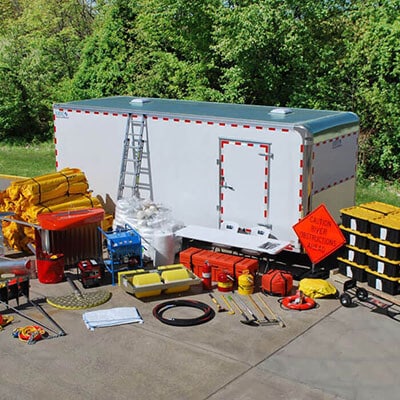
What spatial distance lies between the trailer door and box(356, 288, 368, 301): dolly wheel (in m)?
2.25

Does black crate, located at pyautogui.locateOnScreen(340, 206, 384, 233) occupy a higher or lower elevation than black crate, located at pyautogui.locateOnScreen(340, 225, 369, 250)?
higher

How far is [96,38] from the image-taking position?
81.6 feet

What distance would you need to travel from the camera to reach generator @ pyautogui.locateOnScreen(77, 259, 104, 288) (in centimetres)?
1087

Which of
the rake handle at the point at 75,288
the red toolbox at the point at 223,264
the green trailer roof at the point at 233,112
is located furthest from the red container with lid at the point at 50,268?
the green trailer roof at the point at 233,112

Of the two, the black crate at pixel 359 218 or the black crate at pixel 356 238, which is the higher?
the black crate at pixel 359 218

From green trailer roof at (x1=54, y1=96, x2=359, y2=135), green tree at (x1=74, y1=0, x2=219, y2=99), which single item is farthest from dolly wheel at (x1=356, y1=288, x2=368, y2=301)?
green tree at (x1=74, y1=0, x2=219, y2=99)

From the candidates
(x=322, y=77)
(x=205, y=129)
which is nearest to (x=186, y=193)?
(x=205, y=129)

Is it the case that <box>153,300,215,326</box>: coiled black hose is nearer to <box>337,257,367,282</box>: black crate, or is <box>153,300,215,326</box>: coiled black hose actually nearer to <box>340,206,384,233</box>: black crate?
<box>337,257,367,282</box>: black crate

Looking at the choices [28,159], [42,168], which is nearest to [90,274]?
[42,168]

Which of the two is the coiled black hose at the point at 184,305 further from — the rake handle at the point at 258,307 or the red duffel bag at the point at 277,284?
the red duffel bag at the point at 277,284

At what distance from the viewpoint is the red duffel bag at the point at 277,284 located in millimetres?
10344

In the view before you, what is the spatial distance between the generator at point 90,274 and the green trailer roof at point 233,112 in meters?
3.42

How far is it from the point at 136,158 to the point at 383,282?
5.53 metres

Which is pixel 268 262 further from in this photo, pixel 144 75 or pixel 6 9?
pixel 6 9
